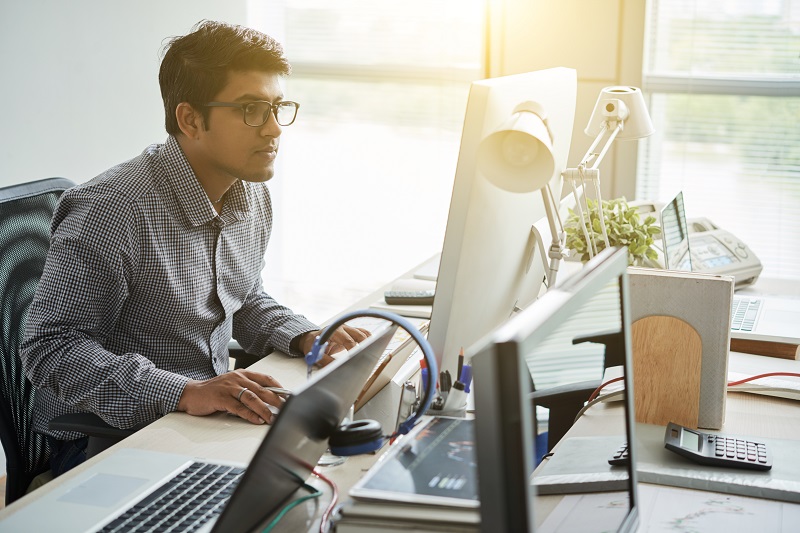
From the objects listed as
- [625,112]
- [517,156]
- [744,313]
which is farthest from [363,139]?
[517,156]

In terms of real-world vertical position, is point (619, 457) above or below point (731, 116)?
below

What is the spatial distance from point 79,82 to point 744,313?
7.09ft

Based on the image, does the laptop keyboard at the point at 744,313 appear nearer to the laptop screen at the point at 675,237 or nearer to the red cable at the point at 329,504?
the laptop screen at the point at 675,237

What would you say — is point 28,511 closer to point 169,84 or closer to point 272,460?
point 272,460

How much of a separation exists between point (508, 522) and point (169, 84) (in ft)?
4.71

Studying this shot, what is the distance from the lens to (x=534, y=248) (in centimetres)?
150

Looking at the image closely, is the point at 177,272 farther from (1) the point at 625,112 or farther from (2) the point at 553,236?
(1) the point at 625,112

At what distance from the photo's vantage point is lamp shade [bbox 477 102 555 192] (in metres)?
1.11

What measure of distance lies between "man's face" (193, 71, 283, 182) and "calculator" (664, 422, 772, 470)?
953 mm

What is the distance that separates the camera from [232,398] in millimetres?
1393

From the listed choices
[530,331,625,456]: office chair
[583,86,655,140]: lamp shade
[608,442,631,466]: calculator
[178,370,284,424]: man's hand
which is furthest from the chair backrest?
[583,86,655,140]: lamp shade

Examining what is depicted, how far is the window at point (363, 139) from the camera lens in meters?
3.46

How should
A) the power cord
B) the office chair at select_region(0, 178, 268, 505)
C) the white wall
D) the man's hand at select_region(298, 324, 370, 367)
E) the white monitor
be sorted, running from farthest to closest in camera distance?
the white wall
the man's hand at select_region(298, 324, 370, 367)
the office chair at select_region(0, 178, 268, 505)
the white monitor
the power cord

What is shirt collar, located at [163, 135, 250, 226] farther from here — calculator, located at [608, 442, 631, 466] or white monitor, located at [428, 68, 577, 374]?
calculator, located at [608, 442, 631, 466]
